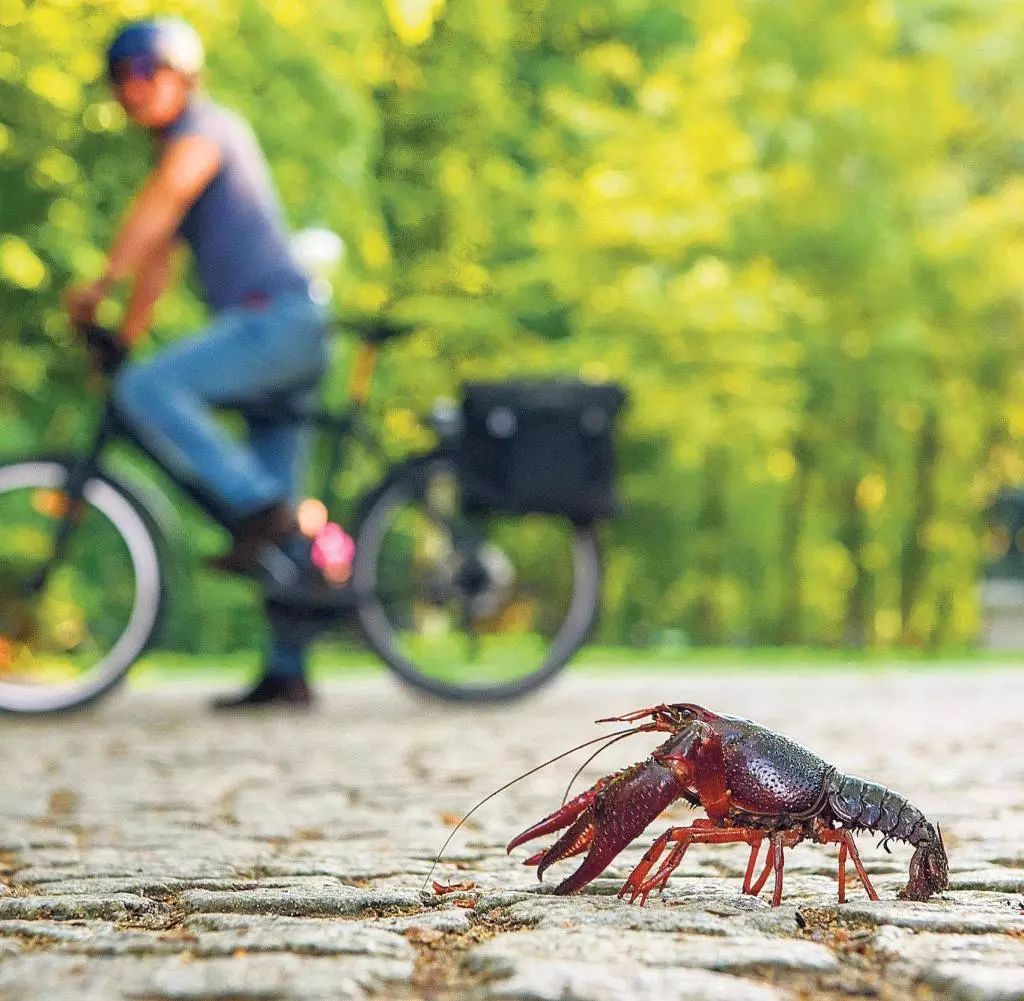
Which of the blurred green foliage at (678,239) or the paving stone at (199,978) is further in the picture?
the blurred green foliage at (678,239)

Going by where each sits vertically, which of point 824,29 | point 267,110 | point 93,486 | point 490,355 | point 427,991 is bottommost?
point 427,991

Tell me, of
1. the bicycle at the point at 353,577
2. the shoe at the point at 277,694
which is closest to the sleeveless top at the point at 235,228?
the bicycle at the point at 353,577

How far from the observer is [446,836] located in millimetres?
3809

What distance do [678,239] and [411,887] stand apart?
1330 cm

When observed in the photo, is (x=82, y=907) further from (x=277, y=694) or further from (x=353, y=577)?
(x=277, y=694)

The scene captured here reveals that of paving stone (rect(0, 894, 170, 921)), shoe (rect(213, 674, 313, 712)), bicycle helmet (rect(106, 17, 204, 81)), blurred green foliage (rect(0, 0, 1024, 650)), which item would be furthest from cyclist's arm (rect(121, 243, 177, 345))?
blurred green foliage (rect(0, 0, 1024, 650))

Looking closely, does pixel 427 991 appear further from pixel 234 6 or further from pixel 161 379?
pixel 234 6

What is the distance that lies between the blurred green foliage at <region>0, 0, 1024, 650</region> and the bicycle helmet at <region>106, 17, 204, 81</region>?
683 centimetres

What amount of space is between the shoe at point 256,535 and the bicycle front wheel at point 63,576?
1.02ft

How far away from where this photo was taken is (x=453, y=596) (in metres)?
7.09

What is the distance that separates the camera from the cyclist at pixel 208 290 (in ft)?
21.7

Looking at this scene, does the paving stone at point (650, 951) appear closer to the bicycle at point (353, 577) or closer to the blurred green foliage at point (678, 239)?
the bicycle at point (353, 577)

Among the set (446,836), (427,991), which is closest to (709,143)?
(446,836)

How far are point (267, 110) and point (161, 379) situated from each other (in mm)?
8478
